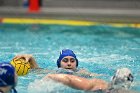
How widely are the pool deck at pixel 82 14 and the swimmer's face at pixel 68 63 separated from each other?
18.8ft

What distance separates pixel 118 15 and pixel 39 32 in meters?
2.96

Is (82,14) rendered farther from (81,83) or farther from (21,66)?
(81,83)

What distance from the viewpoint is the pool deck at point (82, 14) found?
428 inches

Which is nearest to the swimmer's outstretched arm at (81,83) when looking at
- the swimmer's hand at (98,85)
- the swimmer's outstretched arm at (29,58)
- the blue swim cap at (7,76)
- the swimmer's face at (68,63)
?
the swimmer's hand at (98,85)

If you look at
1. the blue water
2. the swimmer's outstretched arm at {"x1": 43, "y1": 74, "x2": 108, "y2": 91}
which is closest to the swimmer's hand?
the swimmer's outstretched arm at {"x1": 43, "y1": 74, "x2": 108, "y2": 91}

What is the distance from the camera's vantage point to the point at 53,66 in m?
6.00

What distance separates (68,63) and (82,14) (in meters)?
6.51

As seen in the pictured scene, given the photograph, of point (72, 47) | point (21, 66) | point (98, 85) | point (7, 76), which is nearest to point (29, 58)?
point (21, 66)

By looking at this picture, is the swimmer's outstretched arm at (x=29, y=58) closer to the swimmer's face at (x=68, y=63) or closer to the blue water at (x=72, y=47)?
the blue water at (x=72, y=47)

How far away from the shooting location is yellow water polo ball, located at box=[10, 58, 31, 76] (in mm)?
5059

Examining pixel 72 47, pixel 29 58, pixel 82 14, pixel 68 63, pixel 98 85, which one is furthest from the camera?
pixel 82 14

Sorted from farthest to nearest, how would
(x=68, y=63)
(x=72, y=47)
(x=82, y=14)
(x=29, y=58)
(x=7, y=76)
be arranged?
(x=82, y=14) → (x=72, y=47) → (x=29, y=58) → (x=68, y=63) → (x=7, y=76)

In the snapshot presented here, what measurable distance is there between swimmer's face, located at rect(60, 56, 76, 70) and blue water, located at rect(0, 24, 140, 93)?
0.41 meters

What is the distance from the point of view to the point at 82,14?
11.4 metres
